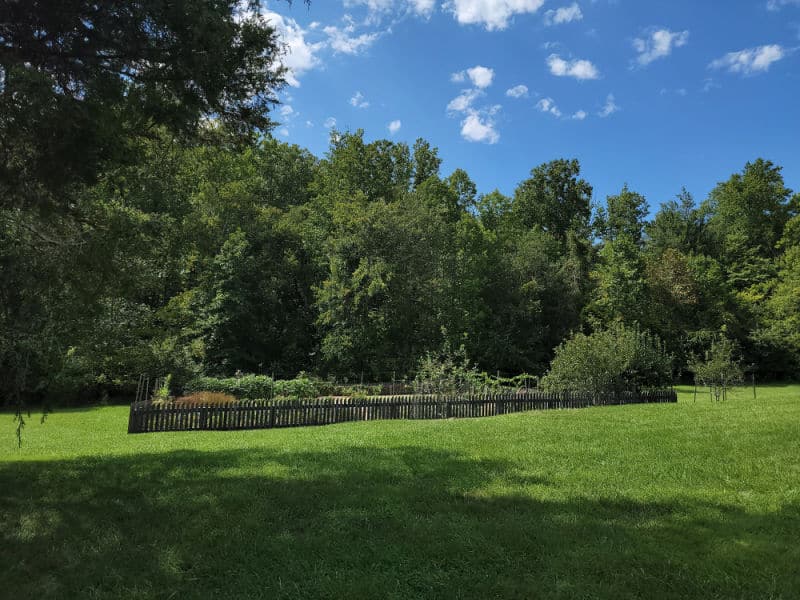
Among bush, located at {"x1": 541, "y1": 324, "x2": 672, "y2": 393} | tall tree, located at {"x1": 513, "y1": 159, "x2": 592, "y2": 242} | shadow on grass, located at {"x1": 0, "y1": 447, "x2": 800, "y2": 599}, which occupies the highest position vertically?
tall tree, located at {"x1": 513, "y1": 159, "x2": 592, "y2": 242}

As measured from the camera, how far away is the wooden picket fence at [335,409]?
1310 centimetres

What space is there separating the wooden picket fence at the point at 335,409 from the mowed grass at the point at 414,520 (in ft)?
13.4

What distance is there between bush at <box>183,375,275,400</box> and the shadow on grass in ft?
40.7

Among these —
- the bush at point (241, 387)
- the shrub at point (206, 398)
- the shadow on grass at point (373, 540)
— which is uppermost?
the bush at point (241, 387)

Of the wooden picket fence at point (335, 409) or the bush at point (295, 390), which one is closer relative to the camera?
the wooden picket fence at point (335, 409)

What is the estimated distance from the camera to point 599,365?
18.3 m

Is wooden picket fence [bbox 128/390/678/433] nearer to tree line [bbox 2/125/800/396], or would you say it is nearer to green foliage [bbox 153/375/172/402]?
green foliage [bbox 153/375/172/402]

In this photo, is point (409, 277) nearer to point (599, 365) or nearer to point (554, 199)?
point (599, 365)

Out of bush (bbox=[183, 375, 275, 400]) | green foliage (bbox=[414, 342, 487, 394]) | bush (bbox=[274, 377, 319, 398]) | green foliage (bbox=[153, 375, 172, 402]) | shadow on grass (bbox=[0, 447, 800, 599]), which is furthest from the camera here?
bush (bbox=[274, 377, 319, 398])

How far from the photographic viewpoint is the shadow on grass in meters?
3.68

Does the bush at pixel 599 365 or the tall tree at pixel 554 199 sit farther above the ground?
the tall tree at pixel 554 199

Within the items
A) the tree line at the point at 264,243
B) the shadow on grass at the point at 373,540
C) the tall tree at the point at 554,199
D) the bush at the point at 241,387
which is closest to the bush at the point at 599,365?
the tree line at the point at 264,243

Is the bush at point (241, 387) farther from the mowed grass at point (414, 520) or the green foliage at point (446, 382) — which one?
the mowed grass at point (414, 520)

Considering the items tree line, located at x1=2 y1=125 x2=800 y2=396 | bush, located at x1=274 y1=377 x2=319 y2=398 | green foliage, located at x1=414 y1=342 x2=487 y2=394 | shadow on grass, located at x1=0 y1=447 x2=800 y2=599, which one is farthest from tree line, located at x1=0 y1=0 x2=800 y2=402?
green foliage, located at x1=414 y1=342 x2=487 y2=394
